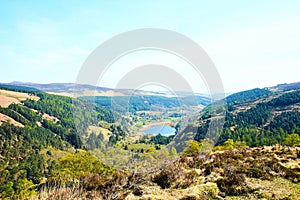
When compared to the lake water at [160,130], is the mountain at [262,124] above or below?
above

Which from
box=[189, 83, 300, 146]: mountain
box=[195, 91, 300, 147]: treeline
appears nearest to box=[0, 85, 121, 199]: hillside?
box=[189, 83, 300, 146]: mountain

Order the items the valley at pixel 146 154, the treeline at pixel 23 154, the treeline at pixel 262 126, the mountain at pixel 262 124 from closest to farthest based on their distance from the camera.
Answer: the valley at pixel 146 154, the treeline at pixel 262 126, the mountain at pixel 262 124, the treeline at pixel 23 154

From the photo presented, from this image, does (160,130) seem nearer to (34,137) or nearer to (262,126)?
(262,126)

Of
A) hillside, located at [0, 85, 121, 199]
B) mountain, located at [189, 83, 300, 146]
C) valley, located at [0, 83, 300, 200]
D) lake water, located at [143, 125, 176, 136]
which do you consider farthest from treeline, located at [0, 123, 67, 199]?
mountain, located at [189, 83, 300, 146]

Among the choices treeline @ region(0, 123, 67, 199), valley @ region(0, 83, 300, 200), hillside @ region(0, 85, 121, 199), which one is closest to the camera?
valley @ region(0, 83, 300, 200)

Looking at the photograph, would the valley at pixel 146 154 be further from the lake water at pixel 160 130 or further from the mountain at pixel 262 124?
the lake water at pixel 160 130

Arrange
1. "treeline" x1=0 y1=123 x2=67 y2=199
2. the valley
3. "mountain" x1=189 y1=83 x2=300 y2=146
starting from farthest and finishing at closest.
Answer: "treeline" x1=0 y1=123 x2=67 y2=199 → "mountain" x1=189 y1=83 x2=300 y2=146 → the valley

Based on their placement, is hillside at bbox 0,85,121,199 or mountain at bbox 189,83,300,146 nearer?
mountain at bbox 189,83,300,146

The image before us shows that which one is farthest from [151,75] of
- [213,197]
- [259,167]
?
[213,197]

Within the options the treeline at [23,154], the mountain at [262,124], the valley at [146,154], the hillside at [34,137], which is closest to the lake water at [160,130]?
the valley at [146,154]

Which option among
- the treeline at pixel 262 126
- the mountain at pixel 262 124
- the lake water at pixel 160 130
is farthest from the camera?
the lake water at pixel 160 130

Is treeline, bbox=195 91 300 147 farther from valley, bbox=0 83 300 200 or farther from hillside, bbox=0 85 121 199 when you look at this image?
hillside, bbox=0 85 121 199

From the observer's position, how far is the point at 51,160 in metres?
113

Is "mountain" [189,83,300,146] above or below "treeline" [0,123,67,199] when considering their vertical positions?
above
